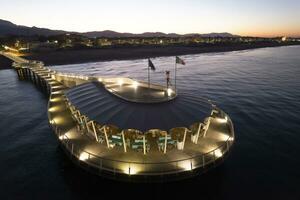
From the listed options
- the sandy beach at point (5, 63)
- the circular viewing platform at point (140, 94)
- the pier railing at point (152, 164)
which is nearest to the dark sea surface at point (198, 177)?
the pier railing at point (152, 164)

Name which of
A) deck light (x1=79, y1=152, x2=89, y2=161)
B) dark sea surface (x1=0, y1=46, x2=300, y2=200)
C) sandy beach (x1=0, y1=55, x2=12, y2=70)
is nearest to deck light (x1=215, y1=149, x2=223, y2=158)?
dark sea surface (x1=0, y1=46, x2=300, y2=200)

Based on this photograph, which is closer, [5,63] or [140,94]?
[140,94]

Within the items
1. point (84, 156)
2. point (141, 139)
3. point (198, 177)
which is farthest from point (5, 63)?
point (198, 177)

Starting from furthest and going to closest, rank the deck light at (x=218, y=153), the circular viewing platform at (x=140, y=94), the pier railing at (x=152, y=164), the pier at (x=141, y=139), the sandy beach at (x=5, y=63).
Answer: the sandy beach at (x=5, y=63), the circular viewing platform at (x=140, y=94), the deck light at (x=218, y=153), the pier at (x=141, y=139), the pier railing at (x=152, y=164)

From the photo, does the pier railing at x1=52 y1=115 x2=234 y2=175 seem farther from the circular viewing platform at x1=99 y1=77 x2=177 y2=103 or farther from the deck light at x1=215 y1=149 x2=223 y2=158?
the circular viewing platform at x1=99 y1=77 x2=177 y2=103

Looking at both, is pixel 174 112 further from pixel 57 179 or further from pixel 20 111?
pixel 20 111

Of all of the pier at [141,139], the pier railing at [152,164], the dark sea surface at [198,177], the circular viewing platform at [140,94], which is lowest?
the dark sea surface at [198,177]

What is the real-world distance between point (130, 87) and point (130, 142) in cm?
1184

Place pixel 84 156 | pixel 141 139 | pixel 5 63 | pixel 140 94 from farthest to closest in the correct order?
1. pixel 5 63
2. pixel 140 94
3. pixel 84 156
4. pixel 141 139

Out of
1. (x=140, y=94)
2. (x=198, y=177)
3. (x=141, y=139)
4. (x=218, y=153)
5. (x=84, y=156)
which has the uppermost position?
(x=140, y=94)

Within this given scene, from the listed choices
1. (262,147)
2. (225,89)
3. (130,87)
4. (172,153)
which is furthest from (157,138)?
(225,89)

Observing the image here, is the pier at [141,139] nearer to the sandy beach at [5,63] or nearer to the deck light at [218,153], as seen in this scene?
the deck light at [218,153]

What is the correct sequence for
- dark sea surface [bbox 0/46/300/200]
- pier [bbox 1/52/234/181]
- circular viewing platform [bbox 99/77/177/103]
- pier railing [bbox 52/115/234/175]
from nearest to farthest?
pier railing [bbox 52/115/234/175]
pier [bbox 1/52/234/181]
dark sea surface [bbox 0/46/300/200]
circular viewing platform [bbox 99/77/177/103]

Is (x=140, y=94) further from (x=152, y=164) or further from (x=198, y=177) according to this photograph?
(x=198, y=177)
